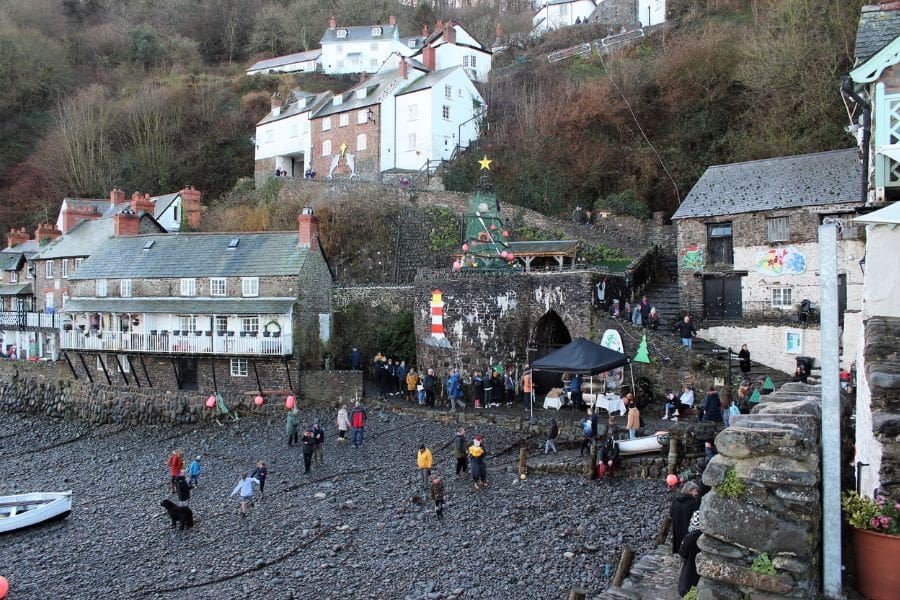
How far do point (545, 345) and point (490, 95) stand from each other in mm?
23885

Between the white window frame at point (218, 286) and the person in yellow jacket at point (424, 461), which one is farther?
the white window frame at point (218, 286)

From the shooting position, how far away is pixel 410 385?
838 inches

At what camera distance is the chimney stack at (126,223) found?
29641 millimetres

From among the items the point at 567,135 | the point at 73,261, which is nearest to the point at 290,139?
the point at 73,261

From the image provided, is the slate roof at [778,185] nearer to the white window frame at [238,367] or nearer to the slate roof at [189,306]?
the slate roof at [189,306]

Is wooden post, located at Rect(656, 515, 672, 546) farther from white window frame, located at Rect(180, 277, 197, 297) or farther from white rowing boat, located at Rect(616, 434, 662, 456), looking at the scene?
white window frame, located at Rect(180, 277, 197, 297)

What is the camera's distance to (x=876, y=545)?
5.53 meters

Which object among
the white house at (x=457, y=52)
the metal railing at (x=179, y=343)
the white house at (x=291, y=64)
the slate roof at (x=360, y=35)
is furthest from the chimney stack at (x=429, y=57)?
the metal railing at (x=179, y=343)

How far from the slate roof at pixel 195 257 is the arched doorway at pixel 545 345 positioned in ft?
30.3

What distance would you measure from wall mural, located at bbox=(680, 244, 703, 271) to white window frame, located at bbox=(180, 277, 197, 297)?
17.6 metres

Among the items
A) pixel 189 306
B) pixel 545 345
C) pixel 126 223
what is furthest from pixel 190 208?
pixel 545 345

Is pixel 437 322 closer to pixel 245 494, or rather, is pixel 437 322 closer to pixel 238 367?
pixel 238 367

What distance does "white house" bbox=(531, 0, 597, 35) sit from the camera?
5431cm

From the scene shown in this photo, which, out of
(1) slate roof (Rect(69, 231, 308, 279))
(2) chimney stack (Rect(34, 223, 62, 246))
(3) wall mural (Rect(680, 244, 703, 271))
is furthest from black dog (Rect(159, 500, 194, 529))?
(2) chimney stack (Rect(34, 223, 62, 246))
